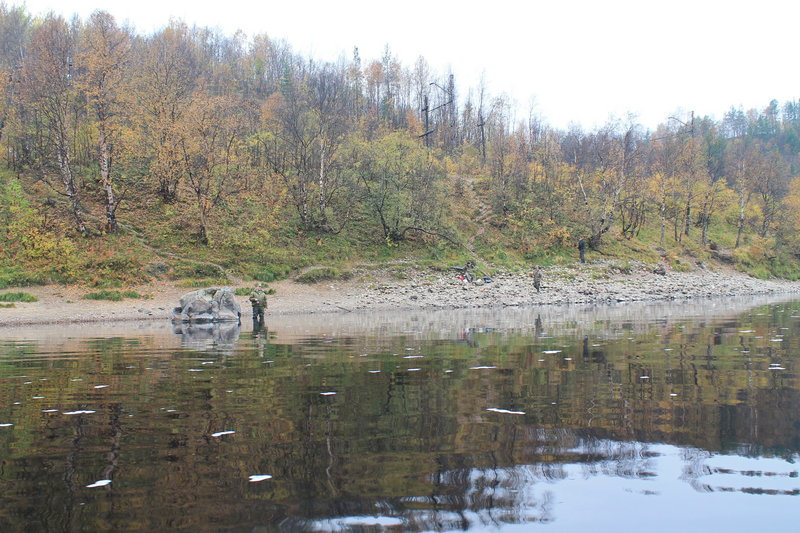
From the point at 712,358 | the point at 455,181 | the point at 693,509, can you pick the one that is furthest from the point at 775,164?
the point at 693,509

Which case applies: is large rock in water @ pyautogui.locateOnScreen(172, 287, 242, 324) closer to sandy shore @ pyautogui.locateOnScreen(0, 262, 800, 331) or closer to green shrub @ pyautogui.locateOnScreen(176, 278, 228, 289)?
sandy shore @ pyautogui.locateOnScreen(0, 262, 800, 331)

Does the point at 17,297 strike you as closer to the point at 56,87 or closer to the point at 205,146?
the point at 56,87

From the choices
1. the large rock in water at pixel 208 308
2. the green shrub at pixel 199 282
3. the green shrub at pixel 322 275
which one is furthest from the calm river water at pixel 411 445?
the green shrub at pixel 322 275

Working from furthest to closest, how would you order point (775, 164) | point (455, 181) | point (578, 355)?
1. point (775, 164)
2. point (455, 181)
3. point (578, 355)

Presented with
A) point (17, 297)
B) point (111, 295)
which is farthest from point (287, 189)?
point (17, 297)

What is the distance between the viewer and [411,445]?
5.09 meters

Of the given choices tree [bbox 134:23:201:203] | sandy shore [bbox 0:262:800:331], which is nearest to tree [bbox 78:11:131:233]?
tree [bbox 134:23:201:203]

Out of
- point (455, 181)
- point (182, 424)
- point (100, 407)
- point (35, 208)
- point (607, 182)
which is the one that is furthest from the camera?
point (455, 181)

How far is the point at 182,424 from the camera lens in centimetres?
612

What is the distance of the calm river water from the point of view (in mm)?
3605

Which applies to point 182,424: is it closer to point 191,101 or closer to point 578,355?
point 578,355

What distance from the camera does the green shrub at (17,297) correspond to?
28.7 metres

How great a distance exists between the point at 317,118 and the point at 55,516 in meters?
42.3

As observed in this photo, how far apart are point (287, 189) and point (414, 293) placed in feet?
54.7
